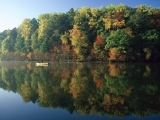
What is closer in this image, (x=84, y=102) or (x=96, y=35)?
(x=84, y=102)

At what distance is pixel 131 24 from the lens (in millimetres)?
46844

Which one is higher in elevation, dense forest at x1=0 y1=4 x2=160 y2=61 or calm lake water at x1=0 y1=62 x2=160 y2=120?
dense forest at x1=0 y1=4 x2=160 y2=61

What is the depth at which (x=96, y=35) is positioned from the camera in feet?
173

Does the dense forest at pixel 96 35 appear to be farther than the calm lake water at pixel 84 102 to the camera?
Yes

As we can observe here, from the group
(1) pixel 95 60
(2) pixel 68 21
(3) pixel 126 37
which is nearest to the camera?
(3) pixel 126 37

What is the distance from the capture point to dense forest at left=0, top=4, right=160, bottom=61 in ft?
146

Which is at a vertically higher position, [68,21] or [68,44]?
[68,21]

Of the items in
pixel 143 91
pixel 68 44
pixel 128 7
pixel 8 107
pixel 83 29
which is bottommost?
pixel 8 107

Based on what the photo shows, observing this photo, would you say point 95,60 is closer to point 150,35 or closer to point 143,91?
point 150,35

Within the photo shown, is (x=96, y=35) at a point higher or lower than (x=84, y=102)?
higher

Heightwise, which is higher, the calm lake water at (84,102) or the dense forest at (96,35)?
the dense forest at (96,35)

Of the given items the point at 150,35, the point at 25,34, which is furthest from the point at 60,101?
the point at 25,34

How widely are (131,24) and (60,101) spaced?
127ft

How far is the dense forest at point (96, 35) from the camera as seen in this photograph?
146 feet
